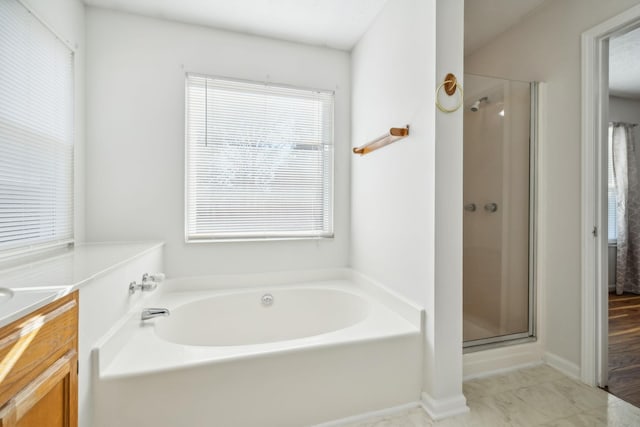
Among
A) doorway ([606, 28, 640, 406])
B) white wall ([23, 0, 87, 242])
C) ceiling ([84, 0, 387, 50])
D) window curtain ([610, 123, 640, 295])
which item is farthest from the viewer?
window curtain ([610, 123, 640, 295])

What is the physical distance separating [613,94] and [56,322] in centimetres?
545

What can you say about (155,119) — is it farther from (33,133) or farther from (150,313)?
(150,313)

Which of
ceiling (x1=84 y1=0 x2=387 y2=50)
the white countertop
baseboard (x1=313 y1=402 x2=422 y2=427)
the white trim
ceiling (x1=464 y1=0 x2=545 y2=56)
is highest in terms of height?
ceiling (x1=464 y1=0 x2=545 y2=56)

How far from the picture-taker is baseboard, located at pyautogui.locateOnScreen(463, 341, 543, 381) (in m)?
1.88

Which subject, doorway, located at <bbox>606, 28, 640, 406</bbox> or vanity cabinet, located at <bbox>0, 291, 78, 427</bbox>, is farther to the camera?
doorway, located at <bbox>606, 28, 640, 406</bbox>

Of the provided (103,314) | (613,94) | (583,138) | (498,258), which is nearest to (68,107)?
(103,314)

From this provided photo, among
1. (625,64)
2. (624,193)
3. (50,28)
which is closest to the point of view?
(50,28)

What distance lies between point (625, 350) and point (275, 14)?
3.44m

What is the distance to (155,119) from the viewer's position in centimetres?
216

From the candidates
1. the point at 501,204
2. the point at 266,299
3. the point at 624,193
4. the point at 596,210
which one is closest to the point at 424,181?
the point at 501,204

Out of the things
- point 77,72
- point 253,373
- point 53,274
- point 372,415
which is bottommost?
point 372,415

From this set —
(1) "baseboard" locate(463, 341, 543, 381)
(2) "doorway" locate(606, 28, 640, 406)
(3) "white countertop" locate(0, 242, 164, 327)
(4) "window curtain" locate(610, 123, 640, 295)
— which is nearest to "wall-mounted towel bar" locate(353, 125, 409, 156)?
(1) "baseboard" locate(463, 341, 543, 381)

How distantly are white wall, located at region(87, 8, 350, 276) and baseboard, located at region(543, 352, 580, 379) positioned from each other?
6.24 feet

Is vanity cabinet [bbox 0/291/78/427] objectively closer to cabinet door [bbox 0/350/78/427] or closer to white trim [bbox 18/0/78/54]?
cabinet door [bbox 0/350/78/427]
